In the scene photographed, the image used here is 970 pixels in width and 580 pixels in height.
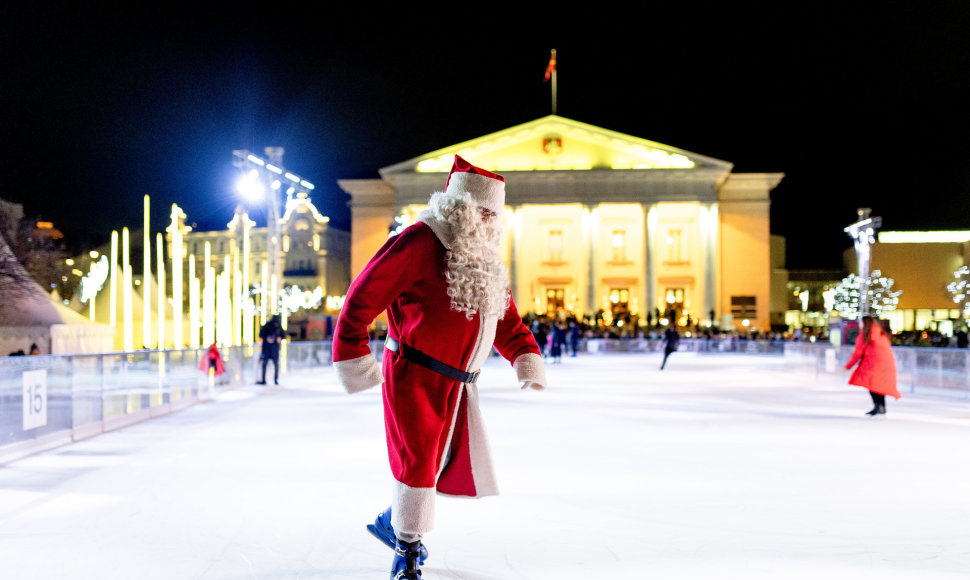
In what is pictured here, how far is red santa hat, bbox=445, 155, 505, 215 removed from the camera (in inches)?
182

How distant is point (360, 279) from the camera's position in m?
4.27

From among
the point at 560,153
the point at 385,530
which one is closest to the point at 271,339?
the point at 385,530

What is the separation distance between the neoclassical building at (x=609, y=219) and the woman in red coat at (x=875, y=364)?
1715 inches

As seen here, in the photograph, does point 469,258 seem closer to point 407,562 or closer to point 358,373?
point 358,373

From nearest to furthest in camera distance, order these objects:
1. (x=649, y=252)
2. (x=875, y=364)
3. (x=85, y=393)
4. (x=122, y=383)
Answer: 1. (x=85, y=393)
2. (x=122, y=383)
3. (x=875, y=364)
4. (x=649, y=252)

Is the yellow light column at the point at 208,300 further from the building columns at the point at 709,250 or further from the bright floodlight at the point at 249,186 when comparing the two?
the building columns at the point at 709,250

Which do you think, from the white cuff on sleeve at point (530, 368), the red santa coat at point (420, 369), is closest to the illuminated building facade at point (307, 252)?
the white cuff on sleeve at point (530, 368)

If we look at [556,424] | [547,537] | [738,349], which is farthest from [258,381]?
[738,349]

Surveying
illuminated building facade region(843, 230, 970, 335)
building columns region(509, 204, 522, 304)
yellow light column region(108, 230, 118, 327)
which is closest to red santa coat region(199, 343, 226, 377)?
yellow light column region(108, 230, 118, 327)

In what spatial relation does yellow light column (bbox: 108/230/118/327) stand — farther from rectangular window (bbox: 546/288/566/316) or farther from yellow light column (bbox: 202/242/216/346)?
rectangular window (bbox: 546/288/566/316)

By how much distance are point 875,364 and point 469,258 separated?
1094 cm

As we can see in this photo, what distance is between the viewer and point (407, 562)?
4328 millimetres

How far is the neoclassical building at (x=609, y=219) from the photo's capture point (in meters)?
62.2

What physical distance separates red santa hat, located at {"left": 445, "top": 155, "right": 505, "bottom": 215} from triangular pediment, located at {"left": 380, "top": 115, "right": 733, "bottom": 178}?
2254 inches
